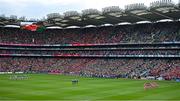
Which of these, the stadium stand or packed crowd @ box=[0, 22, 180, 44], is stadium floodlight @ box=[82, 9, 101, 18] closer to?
the stadium stand

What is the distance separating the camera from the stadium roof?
6138 cm

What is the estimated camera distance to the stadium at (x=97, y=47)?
6375 cm

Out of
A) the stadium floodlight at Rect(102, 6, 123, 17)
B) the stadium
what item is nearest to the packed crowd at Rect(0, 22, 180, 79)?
the stadium

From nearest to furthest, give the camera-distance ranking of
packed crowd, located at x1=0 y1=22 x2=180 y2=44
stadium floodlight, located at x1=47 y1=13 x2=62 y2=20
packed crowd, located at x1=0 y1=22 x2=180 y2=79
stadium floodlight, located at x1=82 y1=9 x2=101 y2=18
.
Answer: packed crowd, located at x1=0 y1=22 x2=180 y2=79 → stadium floodlight, located at x1=82 y1=9 x2=101 y2=18 → packed crowd, located at x1=0 y1=22 x2=180 y2=44 → stadium floodlight, located at x1=47 y1=13 x2=62 y2=20

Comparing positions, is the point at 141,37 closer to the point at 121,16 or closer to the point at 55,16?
the point at 121,16

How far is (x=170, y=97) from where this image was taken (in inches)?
1364

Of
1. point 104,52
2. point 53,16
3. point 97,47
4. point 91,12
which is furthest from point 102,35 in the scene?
point 91,12

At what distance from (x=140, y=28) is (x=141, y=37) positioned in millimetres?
3811

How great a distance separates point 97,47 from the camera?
85.2 m

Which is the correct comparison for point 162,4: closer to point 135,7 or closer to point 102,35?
point 135,7

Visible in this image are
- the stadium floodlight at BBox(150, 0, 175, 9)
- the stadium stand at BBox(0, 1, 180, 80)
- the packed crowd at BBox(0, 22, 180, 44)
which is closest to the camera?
the stadium floodlight at BBox(150, 0, 175, 9)

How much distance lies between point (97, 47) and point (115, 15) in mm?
16174

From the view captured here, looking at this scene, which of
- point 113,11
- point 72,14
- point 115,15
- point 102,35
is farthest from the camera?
point 102,35

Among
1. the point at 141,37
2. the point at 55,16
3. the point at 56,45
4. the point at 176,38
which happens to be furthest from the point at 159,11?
the point at 56,45
